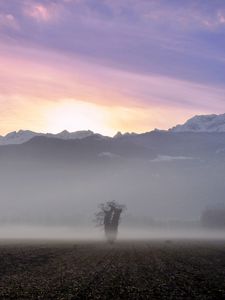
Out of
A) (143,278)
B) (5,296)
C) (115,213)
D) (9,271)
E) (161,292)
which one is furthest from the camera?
(115,213)

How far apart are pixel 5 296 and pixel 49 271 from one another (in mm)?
15638

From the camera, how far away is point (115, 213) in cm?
12250

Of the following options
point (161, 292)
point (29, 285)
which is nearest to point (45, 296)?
point (29, 285)

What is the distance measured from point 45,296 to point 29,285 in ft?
16.7

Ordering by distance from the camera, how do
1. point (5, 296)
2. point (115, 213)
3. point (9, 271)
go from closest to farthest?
point (5, 296)
point (9, 271)
point (115, 213)

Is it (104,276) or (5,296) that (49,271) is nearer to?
(104,276)

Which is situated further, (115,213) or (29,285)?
(115,213)

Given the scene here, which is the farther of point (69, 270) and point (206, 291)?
point (69, 270)

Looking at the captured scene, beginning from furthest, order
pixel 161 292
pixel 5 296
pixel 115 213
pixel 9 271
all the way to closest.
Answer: pixel 115 213, pixel 9 271, pixel 161 292, pixel 5 296

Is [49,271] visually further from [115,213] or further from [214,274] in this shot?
[115,213]

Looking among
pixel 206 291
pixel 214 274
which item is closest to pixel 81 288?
pixel 206 291

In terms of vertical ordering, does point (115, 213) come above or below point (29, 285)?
above

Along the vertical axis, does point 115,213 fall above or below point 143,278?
above

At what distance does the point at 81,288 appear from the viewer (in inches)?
Result: 1339
